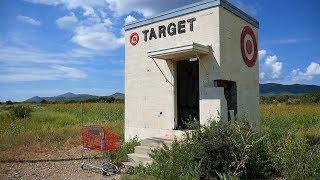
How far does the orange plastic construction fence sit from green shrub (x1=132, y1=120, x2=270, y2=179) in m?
1.72

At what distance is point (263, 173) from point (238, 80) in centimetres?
413

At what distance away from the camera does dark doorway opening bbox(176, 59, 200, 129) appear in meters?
13.5

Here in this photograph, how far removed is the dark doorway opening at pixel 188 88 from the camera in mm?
13539

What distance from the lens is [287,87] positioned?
168250mm

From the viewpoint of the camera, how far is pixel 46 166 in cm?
1016

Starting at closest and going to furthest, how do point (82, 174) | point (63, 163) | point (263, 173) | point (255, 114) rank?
point (263, 173), point (82, 174), point (63, 163), point (255, 114)

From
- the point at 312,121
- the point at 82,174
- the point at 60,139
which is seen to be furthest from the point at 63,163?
the point at 312,121

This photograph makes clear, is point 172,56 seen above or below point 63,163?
above

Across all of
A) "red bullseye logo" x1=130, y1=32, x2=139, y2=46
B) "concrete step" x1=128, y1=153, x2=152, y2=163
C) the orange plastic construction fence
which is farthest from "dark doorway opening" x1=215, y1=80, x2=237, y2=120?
the orange plastic construction fence

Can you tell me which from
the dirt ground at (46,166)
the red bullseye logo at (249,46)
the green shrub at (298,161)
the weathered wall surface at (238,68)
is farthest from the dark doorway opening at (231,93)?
the dirt ground at (46,166)

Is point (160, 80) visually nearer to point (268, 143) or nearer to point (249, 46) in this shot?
point (249, 46)

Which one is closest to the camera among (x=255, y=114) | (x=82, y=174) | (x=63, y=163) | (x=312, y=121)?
(x=82, y=174)

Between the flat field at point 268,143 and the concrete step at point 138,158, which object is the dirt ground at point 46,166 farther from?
the concrete step at point 138,158

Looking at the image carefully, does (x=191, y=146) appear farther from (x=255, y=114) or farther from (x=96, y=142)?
(x=255, y=114)
